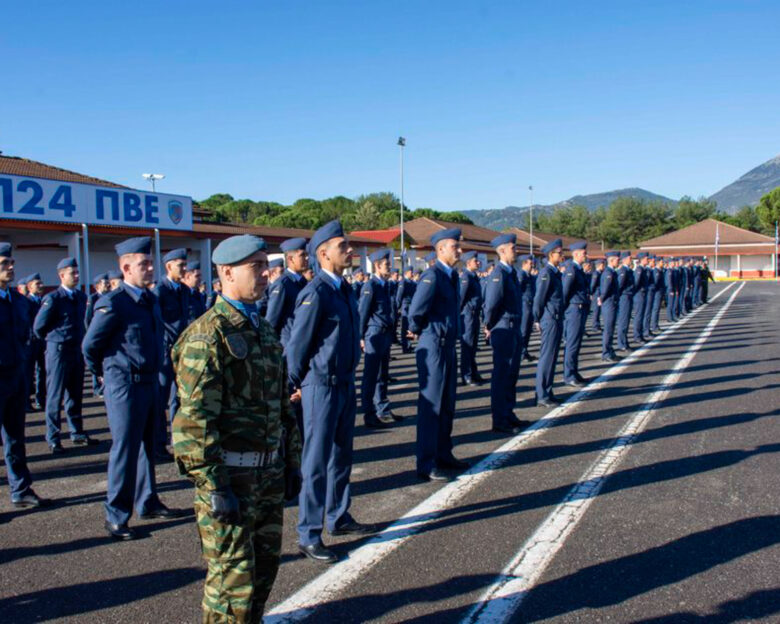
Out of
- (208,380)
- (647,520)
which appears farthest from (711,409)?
(208,380)

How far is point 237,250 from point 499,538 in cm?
278

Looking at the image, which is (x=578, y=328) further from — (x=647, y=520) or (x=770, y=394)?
(x=647, y=520)

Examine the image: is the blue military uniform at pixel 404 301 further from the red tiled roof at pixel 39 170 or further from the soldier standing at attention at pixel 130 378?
the red tiled roof at pixel 39 170

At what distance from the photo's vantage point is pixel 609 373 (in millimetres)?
11383

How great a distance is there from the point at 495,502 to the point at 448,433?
0.99 meters

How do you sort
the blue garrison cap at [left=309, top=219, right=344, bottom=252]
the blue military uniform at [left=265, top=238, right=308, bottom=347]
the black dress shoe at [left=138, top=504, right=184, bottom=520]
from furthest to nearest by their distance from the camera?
the blue military uniform at [left=265, top=238, right=308, bottom=347], the black dress shoe at [left=138, top=504, right=184, bottom=520], the blue garrison cap at [left=309, top=219, right=344, bottom=252]

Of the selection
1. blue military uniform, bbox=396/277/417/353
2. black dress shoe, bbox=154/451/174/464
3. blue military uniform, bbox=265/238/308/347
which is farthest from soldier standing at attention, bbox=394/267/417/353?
black dress shoe, bbox=154/451/174/464

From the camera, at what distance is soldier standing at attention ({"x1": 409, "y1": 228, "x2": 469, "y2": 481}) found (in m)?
5.72

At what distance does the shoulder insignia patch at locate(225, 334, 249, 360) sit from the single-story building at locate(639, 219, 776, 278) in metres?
75.8

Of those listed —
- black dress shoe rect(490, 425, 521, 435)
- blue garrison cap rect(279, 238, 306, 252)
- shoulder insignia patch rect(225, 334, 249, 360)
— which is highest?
blue garrison cap rect(279, 238, 306, 252)

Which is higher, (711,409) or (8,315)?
(8,315)

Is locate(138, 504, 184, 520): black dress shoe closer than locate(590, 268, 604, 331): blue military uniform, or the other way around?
locate(138, 504, 184, 520): black dress shoe

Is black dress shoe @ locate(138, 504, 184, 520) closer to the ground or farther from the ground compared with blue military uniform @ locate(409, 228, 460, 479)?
closer to the ground

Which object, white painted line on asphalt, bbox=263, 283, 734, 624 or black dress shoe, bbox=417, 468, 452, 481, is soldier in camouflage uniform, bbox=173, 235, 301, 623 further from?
→ black dress shoe, bbox=417, 468, 452, 481
